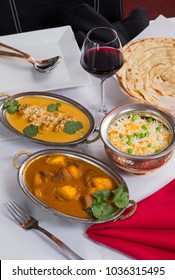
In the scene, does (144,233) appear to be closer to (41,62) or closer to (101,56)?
(101,56)

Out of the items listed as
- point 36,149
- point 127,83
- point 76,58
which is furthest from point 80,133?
point 76,58

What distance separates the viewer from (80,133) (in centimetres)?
125

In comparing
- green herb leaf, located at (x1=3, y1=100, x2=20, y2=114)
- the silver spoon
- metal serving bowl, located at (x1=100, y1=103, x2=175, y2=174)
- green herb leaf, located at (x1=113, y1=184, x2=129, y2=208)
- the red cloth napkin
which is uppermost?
the silver spoon

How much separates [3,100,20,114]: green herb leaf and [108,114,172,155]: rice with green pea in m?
0.28

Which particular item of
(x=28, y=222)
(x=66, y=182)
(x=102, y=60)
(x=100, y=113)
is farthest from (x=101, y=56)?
(x=28, y=222)

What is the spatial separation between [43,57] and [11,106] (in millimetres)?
339

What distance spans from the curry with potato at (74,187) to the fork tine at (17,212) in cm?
A: 6

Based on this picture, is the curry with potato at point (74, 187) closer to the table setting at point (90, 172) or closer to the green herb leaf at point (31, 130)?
the table setting at point (90, 172)

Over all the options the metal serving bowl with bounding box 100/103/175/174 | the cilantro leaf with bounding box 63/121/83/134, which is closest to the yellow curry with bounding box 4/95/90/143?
the cilantro leaf with bounding box 63/121/83/134

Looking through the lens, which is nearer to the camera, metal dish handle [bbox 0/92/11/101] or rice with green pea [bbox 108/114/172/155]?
rice with green pea [bbox 108/114/172/155]

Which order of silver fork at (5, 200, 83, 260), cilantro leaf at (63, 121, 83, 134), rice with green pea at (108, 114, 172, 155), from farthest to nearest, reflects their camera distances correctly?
cilantro leaf at (63, 121, 83, 134), rice with green pea at (108, 114, 172, 155), silver fork at (5, 200, 83, 260)

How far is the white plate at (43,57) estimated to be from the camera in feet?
4.73

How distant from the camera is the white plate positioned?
56.8 inches

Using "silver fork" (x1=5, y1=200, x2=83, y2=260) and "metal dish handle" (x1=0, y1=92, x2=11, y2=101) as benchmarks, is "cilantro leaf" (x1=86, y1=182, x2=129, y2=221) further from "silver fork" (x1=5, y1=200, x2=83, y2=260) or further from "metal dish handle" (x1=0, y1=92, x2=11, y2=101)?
"metal dish handle" (x1=0, y1=92, x2=11, y2=101)
